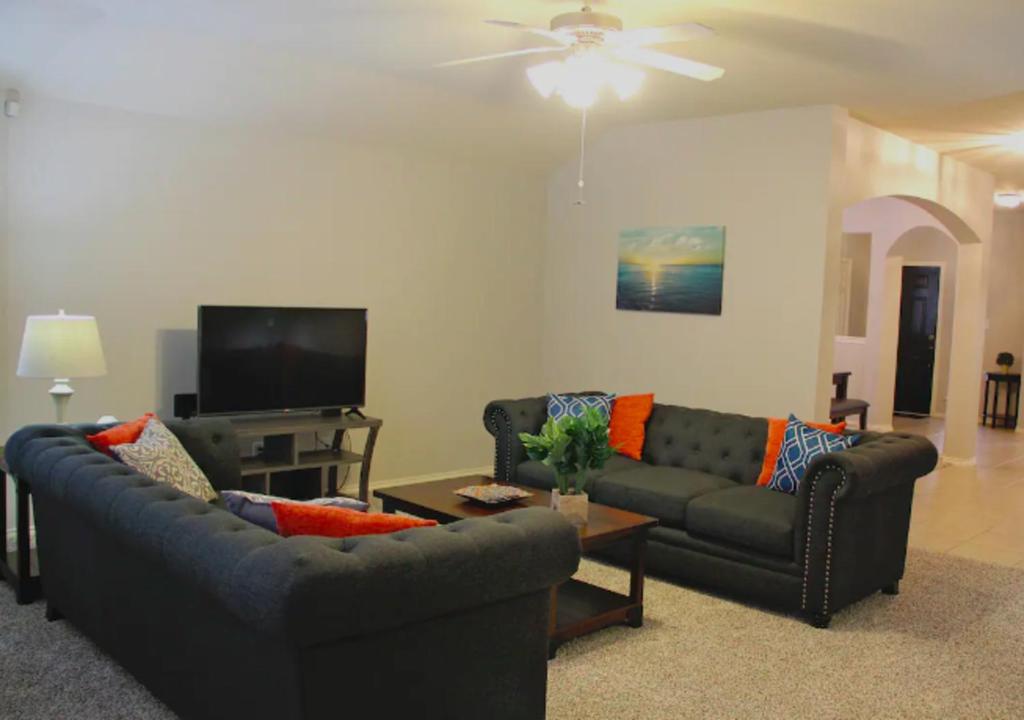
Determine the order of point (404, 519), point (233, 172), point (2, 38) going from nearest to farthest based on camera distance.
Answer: point (404, 519), point (2, 38), point (233, 172)

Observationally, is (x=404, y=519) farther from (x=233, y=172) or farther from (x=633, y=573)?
(x=233, y=172)

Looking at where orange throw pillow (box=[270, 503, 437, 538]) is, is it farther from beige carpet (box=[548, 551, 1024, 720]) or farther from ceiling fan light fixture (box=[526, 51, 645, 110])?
ceiling fan light fixture (box=[526, 51, 645, 110])

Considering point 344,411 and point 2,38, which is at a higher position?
point 2,38

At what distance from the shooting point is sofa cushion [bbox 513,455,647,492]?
529cm

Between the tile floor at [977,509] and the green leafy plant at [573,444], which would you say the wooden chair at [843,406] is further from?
the green leafy plant at [573,444]

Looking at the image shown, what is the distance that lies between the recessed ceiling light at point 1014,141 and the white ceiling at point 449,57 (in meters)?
0.46

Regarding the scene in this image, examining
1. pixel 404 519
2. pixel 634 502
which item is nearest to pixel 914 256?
pixel 634 502

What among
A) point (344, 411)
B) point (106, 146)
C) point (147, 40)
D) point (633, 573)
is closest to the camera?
point (633, 573)

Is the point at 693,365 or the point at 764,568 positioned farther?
the point at 693,365

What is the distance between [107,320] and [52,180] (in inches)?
32.2

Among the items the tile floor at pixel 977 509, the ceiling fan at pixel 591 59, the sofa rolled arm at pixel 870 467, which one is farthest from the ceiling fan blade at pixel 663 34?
the tile floor at pixel 977 509

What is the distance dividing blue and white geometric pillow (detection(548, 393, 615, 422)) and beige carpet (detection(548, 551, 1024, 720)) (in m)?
1.16

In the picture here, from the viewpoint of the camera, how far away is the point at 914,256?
1163 centimetres

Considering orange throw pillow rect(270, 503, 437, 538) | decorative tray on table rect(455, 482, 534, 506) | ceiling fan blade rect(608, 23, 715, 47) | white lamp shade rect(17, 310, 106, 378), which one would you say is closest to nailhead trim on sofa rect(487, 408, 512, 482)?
decorative tray on table rect(455, 482, 534, 506)
